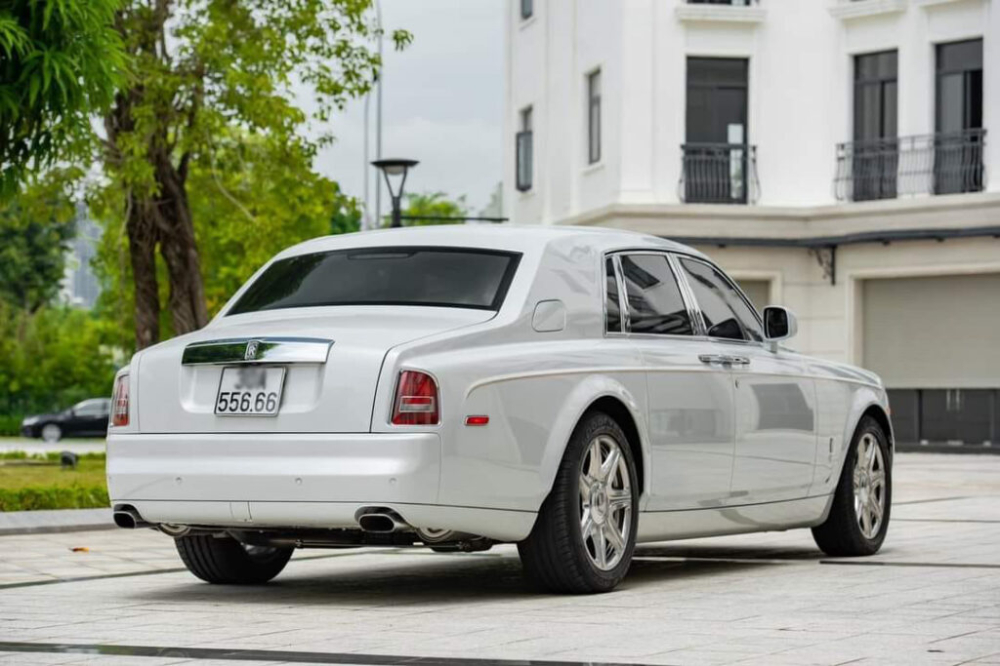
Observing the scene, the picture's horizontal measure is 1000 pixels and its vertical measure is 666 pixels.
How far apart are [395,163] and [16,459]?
7343mm

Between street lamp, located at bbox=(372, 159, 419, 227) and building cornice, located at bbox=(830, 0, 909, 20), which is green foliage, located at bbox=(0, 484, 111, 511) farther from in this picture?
building cornice, located at bbox=(830, 0, 909, 20)

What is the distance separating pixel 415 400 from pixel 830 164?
31510 millimetres

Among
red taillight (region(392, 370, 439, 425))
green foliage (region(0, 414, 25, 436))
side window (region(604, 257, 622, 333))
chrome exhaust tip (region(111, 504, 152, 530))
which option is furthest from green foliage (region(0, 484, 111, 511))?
green foliage (region(0, 414, 25, 436))

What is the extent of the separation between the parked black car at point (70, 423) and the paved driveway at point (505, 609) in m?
45.7

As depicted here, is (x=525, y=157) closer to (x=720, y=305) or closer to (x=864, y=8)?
(x=864, y=8)

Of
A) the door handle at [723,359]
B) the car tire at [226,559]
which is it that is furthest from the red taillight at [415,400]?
the door handle at [723,359]

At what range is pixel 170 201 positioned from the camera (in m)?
24.1

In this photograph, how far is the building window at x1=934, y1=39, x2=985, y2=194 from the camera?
36.7m

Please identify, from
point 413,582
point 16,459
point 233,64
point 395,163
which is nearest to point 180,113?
point 233,64

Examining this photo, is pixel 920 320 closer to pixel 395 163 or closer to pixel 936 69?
pixel 936 69

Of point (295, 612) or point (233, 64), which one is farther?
point (233, 64)

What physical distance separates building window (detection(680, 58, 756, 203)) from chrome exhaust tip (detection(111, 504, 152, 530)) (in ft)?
99.4

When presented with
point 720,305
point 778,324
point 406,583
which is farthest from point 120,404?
point 778,324

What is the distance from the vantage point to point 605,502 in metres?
8.66
